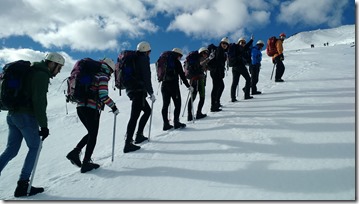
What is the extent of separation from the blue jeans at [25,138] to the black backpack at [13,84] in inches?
9.3

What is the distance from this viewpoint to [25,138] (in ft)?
16.6

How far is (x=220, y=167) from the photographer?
17.6 feet

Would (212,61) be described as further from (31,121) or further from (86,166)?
(31,121)

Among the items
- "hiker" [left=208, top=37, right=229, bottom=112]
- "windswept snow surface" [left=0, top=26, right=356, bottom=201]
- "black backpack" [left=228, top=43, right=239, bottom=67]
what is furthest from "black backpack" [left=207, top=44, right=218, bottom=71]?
"windswept snow surface" [left=0, top=26, right=356, bottom=201]

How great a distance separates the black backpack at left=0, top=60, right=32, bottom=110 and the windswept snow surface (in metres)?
1.63

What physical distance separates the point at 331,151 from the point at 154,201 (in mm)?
3304

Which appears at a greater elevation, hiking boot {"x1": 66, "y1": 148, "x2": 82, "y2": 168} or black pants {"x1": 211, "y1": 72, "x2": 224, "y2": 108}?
black pants {"x1": 211, "y1": 72, "x2": 224, "y2": 108}

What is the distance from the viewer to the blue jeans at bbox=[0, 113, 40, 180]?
500 centimetres

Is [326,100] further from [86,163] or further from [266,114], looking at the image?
[86,163]

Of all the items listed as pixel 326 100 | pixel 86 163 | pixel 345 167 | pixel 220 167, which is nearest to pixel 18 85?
pixel 86 163

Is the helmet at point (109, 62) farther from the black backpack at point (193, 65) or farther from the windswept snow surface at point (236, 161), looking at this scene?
the black backpack at point (193, 65)

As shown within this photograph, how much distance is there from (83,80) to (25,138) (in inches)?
55.8

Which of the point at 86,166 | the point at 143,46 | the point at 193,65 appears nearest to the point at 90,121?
the point at 86,166

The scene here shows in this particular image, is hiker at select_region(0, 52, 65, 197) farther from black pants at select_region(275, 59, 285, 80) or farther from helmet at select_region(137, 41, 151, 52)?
black pants at select_region(275, 59, 285, 80)
